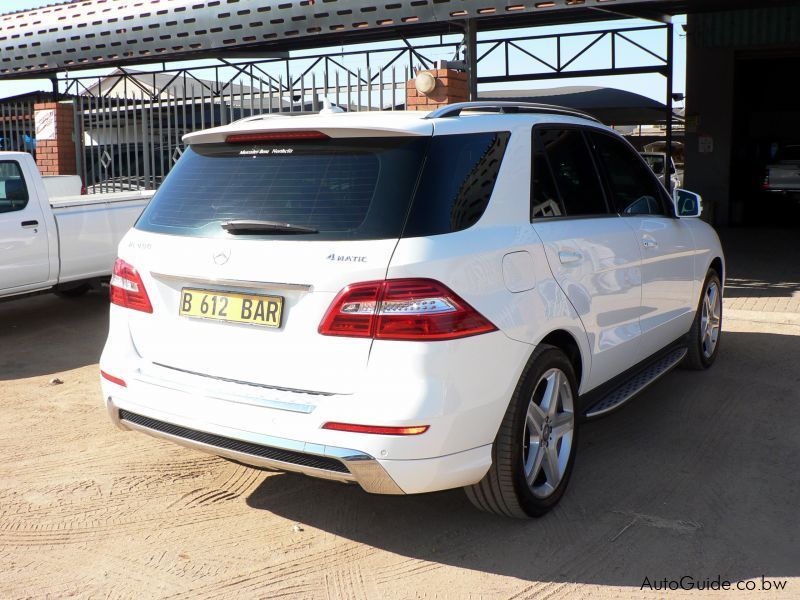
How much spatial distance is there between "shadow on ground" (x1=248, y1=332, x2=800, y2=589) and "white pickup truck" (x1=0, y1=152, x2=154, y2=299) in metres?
5.06

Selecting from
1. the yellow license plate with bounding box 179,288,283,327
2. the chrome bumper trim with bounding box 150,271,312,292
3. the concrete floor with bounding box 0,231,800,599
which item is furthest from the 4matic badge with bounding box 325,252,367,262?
the concrete floor with bounding box 0,231,800,599

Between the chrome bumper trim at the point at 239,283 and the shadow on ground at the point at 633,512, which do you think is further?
the shadow on ground at the point at 633,512

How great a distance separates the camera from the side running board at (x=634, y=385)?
4449 millimetres

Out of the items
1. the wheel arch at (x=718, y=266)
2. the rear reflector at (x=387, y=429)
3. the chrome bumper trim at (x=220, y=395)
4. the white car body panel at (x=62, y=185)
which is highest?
the white car body panel at (x=62, y=185)

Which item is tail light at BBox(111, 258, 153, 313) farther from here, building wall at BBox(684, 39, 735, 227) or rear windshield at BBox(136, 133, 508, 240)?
building wall at BBox(684, 39, 735, 227)

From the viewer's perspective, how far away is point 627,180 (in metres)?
5.25

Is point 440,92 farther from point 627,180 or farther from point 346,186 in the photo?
point 346,186

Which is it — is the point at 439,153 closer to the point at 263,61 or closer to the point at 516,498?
the point at 516,498

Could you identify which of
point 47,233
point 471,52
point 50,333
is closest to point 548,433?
point 50,333

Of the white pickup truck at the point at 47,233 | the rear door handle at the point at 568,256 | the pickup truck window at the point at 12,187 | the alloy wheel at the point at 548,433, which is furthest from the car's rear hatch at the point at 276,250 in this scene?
the pickup truck window at the point at 12,187

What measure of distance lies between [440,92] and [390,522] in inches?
270

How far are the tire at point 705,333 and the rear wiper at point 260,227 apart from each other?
3640mm

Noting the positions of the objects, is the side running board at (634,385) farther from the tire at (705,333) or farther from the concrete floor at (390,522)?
the tire at (705,333)

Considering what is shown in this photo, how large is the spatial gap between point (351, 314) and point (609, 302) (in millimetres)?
1732
